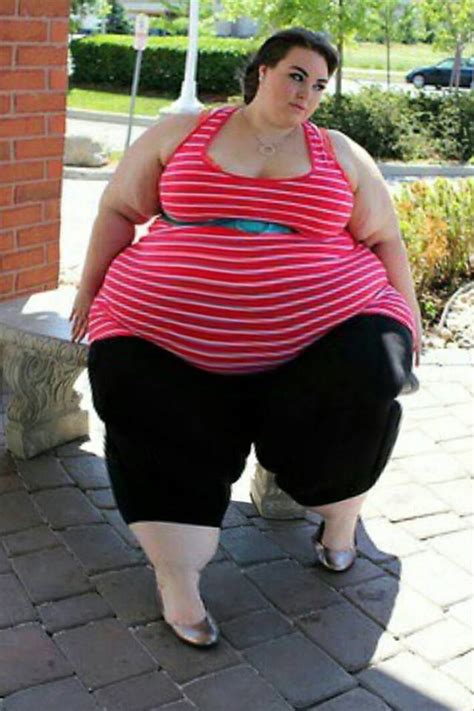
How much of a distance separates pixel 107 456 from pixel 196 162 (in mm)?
851

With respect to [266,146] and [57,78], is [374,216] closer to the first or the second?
[266,146]

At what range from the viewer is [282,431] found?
2682mm

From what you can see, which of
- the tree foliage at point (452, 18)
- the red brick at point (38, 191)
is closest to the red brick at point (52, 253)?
the red brick at point (38, 191)

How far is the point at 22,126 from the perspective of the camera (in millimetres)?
4070

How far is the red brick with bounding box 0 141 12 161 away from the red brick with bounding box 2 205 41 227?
222mm

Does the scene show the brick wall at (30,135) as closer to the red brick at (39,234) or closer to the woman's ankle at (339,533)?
the red brick at (39,234)

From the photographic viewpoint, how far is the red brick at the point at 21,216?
13.5 feet

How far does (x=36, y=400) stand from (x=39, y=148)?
1.16m

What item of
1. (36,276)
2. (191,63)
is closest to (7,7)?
(36,276)

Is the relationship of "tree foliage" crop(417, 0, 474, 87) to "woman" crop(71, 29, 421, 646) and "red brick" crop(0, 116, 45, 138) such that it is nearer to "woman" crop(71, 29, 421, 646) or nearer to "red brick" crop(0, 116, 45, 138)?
"red brick" crop(0, 116, 45, 138)

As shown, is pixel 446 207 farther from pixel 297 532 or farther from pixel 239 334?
pixel 239 334

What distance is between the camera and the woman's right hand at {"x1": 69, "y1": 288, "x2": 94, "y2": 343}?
10.2 feet

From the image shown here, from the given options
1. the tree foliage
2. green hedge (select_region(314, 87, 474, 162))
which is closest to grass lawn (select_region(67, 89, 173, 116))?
green hedge (select_region(314, 87, 474, 162))

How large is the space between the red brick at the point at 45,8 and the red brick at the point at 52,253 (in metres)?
0.96
